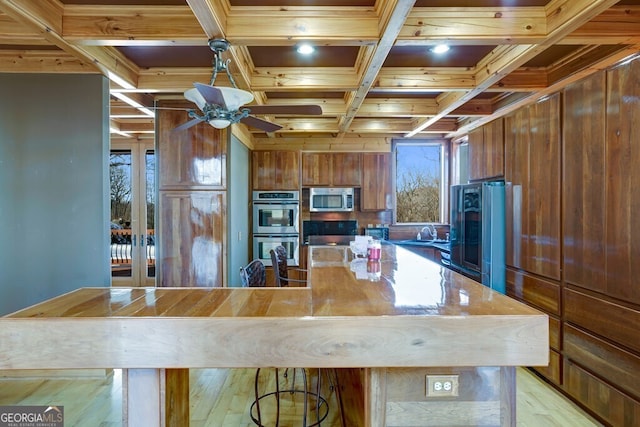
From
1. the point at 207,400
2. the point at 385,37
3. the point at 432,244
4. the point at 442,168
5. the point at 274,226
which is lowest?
the point at 207,400

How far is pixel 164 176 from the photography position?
4.14 metres

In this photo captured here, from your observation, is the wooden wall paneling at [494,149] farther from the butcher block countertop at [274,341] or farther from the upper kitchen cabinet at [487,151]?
the butcher block countertop at [274,341]

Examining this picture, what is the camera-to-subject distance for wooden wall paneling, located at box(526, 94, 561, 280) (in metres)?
2.70

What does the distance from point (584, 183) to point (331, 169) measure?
3851 mm

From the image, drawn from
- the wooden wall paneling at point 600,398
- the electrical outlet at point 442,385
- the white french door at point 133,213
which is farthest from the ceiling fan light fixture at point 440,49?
the white french door at point 133,213

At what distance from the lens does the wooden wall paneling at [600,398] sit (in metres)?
2.06

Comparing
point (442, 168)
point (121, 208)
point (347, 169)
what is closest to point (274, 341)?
point (347, 169)

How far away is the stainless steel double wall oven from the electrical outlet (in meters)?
4.29

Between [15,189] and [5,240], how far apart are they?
0.45 m

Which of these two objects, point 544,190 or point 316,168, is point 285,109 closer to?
point 544,190

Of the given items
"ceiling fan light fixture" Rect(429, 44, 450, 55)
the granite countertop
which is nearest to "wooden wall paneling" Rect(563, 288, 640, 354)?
"ceiling fan light fixture" Rect(429, 44, 450, 55)

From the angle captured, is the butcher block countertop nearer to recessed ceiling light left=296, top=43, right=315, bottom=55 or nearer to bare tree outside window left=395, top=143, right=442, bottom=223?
recessed ceiling light left=296, top=43, right=315, bottom=55

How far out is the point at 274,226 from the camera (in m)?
5.57

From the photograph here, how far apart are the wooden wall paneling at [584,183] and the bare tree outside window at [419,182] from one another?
3.50 metres
